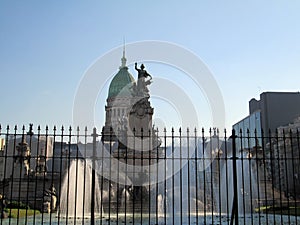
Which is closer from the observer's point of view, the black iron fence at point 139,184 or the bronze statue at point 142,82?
the black iron fence at point 139,184

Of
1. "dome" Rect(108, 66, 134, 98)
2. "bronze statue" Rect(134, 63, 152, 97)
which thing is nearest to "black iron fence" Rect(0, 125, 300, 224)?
"bronze statue" Rect(134, 63, 152, 97)

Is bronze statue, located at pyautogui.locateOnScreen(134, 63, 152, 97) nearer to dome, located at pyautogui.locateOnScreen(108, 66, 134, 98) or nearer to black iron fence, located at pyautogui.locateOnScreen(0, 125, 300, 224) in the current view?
black iron fence, located at pyautogui.locateOnScreen(0, 125, 300, 224)

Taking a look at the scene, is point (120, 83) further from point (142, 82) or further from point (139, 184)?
point (139, 184)

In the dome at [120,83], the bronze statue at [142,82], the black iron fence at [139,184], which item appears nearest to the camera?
the black iron fence at [139,184]

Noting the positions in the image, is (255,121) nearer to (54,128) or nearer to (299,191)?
(299,191)

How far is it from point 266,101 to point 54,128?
3805 inches

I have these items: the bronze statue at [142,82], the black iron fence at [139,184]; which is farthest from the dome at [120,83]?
the bronze statue at [142,82]

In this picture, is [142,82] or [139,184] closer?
[139,184]

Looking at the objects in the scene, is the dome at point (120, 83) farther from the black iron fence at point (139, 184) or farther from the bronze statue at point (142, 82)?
the bronze statue at point (142, 82)

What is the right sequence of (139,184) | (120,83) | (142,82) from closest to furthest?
(139,184), (142,82), (120,83)

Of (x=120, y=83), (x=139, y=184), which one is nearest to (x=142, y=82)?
(x=139, y=184)

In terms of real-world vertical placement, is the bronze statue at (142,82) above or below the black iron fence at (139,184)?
above

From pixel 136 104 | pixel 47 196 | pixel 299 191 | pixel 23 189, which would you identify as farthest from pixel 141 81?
pixel 299 191

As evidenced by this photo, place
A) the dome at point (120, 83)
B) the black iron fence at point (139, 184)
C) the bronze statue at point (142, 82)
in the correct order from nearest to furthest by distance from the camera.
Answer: the black iron fence at point (139, 184) < the bronze statue at point (142, 82) < the dome at point (120, 83)
